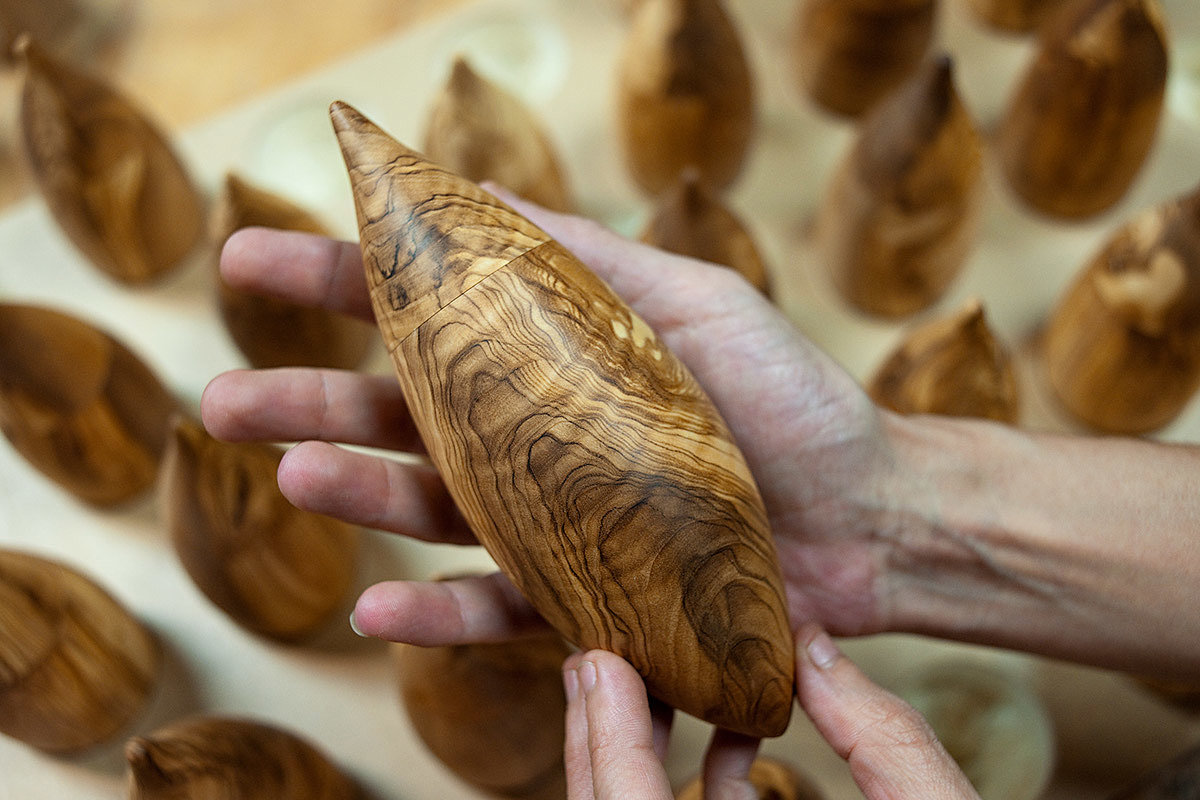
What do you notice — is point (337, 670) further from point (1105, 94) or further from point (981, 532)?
point (1105, 94)

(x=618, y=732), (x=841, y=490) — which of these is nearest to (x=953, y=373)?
(x=841, y=490)

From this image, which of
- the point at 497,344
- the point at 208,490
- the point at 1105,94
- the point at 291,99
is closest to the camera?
the point at 497,344

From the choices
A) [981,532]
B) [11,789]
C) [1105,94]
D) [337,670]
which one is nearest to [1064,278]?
[1105,94]

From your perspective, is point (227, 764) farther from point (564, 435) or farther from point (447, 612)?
point (564, 435)

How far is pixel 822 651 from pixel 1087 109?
1.55 feet

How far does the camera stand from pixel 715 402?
1.85 ft

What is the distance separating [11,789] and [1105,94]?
0.87 meters

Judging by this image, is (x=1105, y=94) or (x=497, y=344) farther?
(x=1105, y=94)

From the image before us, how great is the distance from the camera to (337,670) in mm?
661

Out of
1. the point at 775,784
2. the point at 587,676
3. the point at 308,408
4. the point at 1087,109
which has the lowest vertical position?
the point at 775,784

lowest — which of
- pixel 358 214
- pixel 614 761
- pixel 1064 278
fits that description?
pixel 614 761

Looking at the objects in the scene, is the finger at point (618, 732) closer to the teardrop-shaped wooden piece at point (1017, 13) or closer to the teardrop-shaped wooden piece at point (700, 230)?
the teardrop-shaped wooden piece at point (700, 230)

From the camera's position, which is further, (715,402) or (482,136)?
(482,136)

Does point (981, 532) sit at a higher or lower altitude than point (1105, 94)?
lower
